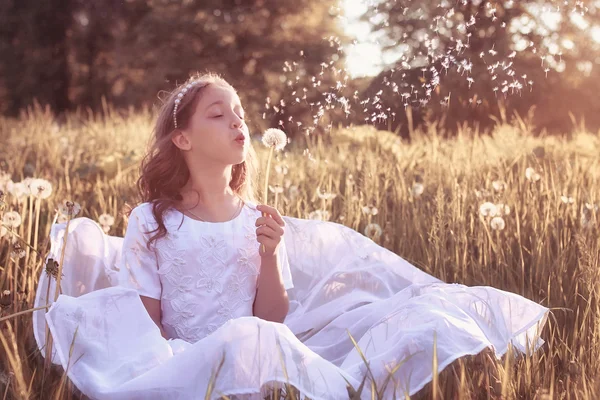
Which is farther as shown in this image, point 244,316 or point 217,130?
point 217,130

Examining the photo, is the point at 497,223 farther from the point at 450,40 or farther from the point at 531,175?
the point at 450,40

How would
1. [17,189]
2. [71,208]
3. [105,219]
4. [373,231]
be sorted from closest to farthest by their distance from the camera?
[71,208]
[17,189]
[105,219]
[373,231]

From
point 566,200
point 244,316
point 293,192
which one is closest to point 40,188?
point 244,316

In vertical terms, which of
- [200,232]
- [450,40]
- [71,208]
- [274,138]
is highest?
[450,40]

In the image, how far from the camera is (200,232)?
2.02 meters

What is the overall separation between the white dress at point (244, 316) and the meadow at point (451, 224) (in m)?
0.09

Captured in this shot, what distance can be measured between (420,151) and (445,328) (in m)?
2.46

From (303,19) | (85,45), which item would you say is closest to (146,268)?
(303,19)

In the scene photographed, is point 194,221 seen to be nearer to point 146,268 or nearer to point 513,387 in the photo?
point 146,268

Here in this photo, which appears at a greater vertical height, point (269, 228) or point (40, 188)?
point (40, 188)

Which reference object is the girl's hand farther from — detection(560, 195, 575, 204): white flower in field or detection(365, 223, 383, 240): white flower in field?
detection(560, 195, 575, 204): white flower in field

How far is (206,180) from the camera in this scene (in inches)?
81.1

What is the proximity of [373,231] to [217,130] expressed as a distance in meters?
1.00

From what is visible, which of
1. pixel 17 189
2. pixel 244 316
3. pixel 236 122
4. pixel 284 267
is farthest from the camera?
pixel 17 189
